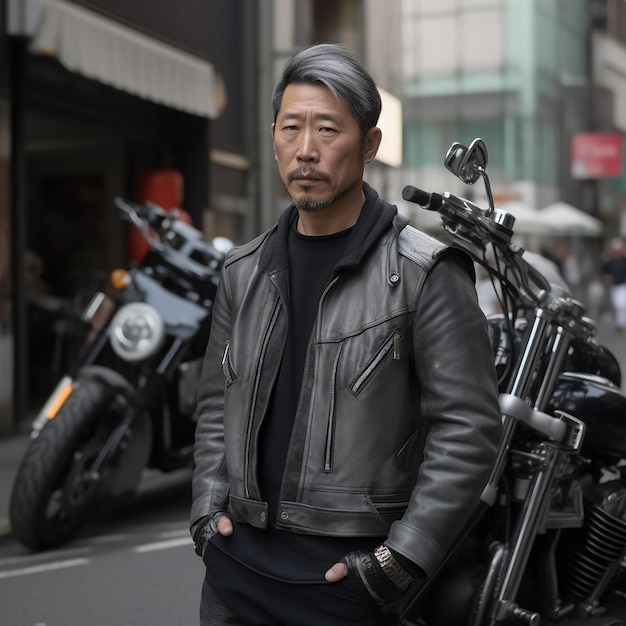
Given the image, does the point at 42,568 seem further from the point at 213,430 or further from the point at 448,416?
the point at 448,416

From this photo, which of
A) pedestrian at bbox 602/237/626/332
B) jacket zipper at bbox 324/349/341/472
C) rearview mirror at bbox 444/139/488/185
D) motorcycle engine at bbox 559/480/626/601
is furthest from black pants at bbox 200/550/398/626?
pedestrian at bbox 602/237/626/332

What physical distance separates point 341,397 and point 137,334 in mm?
4063

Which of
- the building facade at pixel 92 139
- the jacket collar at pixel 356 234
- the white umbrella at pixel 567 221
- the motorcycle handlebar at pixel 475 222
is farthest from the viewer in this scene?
the white umbrella at pixel 567 221

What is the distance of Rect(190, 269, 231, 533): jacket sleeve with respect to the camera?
2506 mm

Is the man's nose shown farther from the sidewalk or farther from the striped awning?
the striped awning


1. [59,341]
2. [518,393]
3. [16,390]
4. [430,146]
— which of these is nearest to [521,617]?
[518,393]

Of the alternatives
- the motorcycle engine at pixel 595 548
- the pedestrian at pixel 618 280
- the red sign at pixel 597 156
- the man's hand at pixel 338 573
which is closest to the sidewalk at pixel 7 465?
the motorcycle engine at pixel 595 548

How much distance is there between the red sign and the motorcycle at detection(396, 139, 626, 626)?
109 feet

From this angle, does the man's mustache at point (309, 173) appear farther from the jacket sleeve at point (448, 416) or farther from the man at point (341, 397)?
the jacket sleeve at point (448, 416)

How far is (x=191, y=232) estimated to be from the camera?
656 centimetres

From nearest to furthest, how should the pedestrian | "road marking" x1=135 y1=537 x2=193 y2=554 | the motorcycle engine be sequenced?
1. the motorcycle engine
2. "road marking" x1=135 y1=537 x2=193 y2=554
3. the pedestrian

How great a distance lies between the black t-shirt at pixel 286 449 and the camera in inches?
90.1

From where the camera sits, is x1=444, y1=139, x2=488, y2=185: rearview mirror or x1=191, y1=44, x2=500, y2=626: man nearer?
x1=191, y1=44, x2=500, y2=626: man

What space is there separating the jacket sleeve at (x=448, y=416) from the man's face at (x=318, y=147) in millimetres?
265
